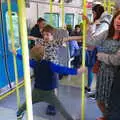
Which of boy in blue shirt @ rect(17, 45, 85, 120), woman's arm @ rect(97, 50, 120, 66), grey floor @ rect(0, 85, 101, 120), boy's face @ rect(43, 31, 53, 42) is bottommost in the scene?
grey floor @ rect(0, 85, 101, 120)

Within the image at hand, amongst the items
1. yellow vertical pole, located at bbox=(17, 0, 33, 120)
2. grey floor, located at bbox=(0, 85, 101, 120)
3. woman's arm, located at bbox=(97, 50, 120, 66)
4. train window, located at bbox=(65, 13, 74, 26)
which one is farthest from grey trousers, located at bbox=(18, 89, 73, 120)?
train window, located at bbox=(65, 13, 74, 26)

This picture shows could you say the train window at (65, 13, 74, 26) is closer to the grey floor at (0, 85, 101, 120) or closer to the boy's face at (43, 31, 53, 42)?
the grey floor at (0, 85, 101, 120)

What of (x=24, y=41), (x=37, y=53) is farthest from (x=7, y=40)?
(x=24, y=41)

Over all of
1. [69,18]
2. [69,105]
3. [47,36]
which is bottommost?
[69,105]

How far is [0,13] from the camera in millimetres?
3920

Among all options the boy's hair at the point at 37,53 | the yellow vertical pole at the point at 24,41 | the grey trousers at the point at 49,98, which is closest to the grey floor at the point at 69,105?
the grey trousers at the point at 49,98

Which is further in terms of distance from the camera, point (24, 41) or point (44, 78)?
point (44, 78)

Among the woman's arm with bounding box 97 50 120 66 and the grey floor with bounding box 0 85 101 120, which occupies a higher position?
the woman's arm with bounding box 97 50 120 66

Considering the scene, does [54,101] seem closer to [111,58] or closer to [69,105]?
[111,58]

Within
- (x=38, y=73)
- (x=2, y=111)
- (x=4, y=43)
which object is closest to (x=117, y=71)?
(x=38, y=73)

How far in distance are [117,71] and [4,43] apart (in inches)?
90.2

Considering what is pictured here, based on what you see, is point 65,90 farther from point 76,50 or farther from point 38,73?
point 38,73

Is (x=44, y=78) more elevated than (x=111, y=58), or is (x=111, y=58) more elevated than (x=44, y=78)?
(x=111, y=58)

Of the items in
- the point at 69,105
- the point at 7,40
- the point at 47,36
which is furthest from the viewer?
the point at 7,40
